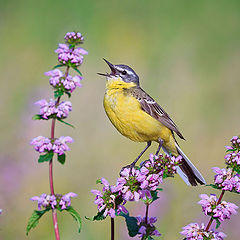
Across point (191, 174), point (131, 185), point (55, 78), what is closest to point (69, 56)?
point (55, 78)

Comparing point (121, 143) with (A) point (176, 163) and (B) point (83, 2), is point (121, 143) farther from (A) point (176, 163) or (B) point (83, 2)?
(A) point (176, 163)

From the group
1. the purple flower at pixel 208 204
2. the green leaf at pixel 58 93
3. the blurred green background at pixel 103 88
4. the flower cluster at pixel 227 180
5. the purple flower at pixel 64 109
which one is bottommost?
the purple flower at pixel 208 204

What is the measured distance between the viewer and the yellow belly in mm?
4535

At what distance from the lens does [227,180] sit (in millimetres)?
2578

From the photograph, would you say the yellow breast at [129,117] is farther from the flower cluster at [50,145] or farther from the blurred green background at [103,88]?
the flower cluster at [50,145]

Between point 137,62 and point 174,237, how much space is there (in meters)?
4.04

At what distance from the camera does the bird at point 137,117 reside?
4.48 m

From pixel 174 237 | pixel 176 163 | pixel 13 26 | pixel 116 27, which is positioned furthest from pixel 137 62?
pixel 176 163

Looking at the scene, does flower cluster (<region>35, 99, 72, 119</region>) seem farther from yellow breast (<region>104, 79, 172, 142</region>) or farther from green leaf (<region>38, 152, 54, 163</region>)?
yellow breast (<region>104, 79, 172, 142</region>)

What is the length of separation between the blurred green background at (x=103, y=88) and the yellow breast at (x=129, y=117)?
95 centimetres

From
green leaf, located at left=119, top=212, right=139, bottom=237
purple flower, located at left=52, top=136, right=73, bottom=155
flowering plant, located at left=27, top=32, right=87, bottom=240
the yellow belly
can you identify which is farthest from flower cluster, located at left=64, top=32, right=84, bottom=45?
the yellow belly

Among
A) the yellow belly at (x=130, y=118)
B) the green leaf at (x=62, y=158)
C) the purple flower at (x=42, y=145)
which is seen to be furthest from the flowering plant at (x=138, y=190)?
the yellow belly at (x=130, y=118)

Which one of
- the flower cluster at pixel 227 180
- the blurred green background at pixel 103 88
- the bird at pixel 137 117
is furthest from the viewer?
the blurred green background at pixel 103 88

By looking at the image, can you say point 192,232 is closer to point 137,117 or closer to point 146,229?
point 146,229
